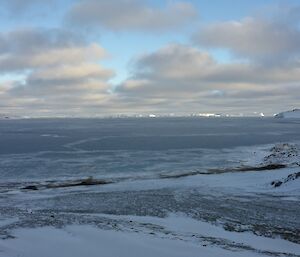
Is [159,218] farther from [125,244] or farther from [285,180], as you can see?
[285,180]

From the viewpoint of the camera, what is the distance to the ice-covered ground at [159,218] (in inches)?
728

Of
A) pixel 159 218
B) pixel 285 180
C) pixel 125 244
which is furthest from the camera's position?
pixel 285 180

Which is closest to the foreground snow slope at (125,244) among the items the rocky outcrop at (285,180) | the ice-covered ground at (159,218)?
the ice-covered ground at (159,218)

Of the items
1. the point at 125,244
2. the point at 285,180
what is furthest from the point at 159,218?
the point at 285,180

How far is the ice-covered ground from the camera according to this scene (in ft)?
60.6

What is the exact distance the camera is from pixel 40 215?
26.0m

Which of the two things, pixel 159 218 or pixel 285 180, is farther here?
pixel 285 180

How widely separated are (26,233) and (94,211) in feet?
27.8

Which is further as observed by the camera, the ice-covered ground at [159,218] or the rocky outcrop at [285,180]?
the rocky outcrop at [285,180]

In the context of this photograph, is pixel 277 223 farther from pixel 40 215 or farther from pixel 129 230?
pixel 40 215

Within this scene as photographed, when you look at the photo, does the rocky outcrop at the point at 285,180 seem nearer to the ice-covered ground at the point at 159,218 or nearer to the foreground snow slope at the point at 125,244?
the ice-covered ground at the point at 159,218

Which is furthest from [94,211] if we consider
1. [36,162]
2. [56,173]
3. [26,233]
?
[36,162]

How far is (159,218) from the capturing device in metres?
26.5

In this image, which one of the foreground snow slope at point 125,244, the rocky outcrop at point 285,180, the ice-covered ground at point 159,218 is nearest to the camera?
the foreground snow slope at point 125,244
